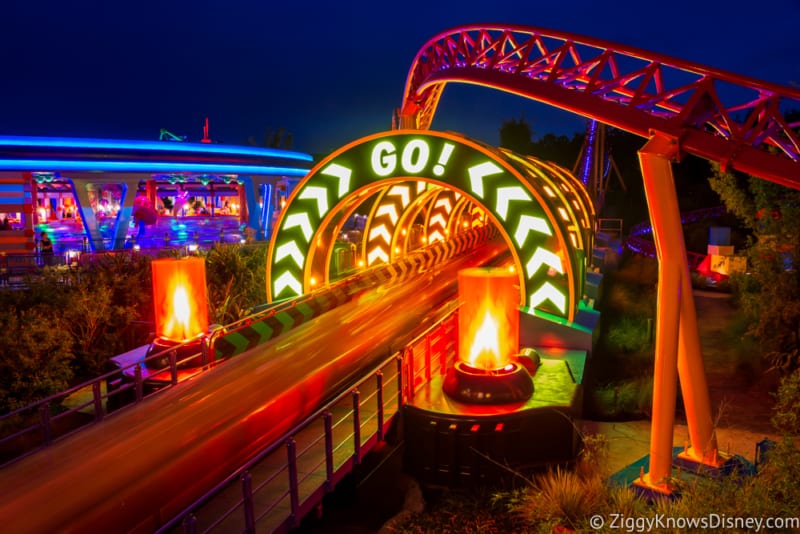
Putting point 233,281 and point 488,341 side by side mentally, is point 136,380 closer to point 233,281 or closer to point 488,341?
point 488,341

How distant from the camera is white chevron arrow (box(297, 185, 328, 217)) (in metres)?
9.91

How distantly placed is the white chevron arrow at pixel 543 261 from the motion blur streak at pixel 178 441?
259cm

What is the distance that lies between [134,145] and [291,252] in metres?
18.2

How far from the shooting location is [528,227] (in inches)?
330

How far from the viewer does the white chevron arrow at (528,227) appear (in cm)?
822

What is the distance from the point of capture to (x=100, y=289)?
469 inches

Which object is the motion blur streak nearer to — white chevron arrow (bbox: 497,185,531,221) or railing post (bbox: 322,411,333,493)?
railing post (bbox: 322,411,333,493)

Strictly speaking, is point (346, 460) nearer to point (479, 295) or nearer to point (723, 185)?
point (479, 295)

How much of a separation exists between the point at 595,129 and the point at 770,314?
3339cm

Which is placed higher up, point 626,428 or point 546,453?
point 546,453

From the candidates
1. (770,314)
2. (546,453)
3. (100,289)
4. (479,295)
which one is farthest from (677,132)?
(100,289)

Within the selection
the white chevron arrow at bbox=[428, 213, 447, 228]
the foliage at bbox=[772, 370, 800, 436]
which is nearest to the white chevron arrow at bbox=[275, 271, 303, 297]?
the foliage at bbox=[772, 370, 800, 436]

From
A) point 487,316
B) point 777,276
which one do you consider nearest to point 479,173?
point 487,316

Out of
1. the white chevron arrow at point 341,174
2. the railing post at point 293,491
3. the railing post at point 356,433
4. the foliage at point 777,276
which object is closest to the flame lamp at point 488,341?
the railing post at point 356,433
